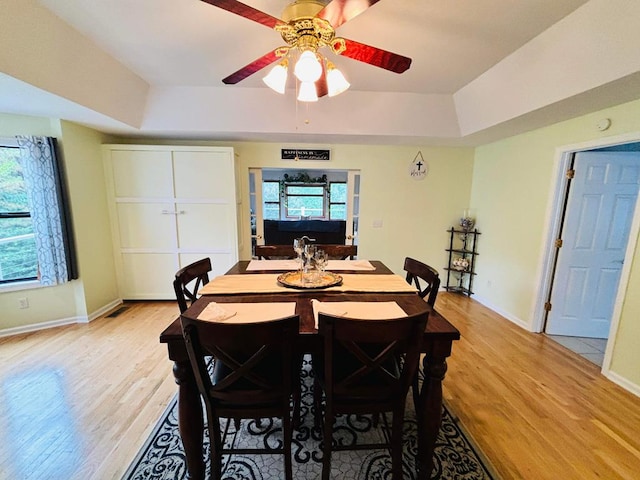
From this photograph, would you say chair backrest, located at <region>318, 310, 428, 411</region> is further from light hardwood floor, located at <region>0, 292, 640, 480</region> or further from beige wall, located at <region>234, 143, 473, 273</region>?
beige wall, located at <region>234, 143, 473, 273</region>

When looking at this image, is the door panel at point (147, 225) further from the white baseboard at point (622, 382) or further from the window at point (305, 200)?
the window at point (305, 200)

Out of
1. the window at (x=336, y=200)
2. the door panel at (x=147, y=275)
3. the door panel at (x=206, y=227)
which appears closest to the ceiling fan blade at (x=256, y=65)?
the door panel at (x=206, y=227)

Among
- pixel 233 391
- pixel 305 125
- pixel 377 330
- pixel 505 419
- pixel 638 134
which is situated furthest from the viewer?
pixel 305 125

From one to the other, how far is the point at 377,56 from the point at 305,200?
6.95 metres

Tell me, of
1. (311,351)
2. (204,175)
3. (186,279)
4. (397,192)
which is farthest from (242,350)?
(397,192)

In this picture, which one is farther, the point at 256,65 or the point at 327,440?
the point at 256,65

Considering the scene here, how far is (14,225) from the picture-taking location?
281 centimetres

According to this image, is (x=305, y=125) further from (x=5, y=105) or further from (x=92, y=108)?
(x=5, y=105)

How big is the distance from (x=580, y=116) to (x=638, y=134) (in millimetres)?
543

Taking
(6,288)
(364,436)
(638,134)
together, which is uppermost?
(638,134)

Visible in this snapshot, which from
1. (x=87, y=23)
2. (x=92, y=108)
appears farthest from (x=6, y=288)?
(x=87, y=23)

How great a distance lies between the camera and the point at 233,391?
1.25m

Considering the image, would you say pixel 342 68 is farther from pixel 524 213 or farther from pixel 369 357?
pixel 524 213

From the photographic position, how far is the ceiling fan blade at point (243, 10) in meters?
1.20
